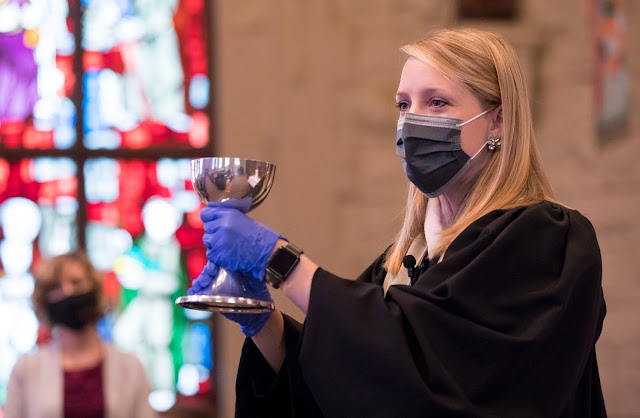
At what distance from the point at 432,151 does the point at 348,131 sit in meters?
2.86

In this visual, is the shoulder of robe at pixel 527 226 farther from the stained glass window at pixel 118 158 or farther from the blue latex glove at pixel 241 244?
the stained glass window at pixel 118 158

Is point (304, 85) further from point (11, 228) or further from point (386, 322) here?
point (386, 322)

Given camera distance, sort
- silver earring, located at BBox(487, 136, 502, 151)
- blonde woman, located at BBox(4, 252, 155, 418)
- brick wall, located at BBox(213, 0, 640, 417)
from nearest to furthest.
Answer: silver earring, located at BBox(487, 136, 502, 151), blonde woman, located at BBox(4, 252, 155, 418), brick wall, located at BBox(213, 0, 640, 417)

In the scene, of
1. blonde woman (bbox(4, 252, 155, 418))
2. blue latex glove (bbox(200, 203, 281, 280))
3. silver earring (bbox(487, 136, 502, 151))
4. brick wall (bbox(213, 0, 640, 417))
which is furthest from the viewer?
brick wall (bbox(213, 0, 640, 417))

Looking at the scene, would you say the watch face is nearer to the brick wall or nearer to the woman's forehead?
the woman's forehead

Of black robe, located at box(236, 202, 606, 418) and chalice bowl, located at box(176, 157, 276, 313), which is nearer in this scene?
black robe, located at box(236, 202, 606, 418)

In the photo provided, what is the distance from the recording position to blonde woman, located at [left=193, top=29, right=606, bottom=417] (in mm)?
1731

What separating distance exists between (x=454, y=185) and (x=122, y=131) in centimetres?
325

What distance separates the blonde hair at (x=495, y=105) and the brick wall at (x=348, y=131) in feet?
8.83

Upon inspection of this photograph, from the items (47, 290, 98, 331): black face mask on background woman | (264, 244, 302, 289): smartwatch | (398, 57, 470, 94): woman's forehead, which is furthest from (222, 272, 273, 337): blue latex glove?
(47, 290, 98, 331): black face mask on background woman

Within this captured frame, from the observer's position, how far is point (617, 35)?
201 inches

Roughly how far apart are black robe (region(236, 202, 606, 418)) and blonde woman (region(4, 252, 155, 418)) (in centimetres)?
197

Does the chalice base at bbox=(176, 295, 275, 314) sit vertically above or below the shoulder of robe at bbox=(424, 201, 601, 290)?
below

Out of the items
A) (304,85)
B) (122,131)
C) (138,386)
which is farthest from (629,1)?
(138,386)
